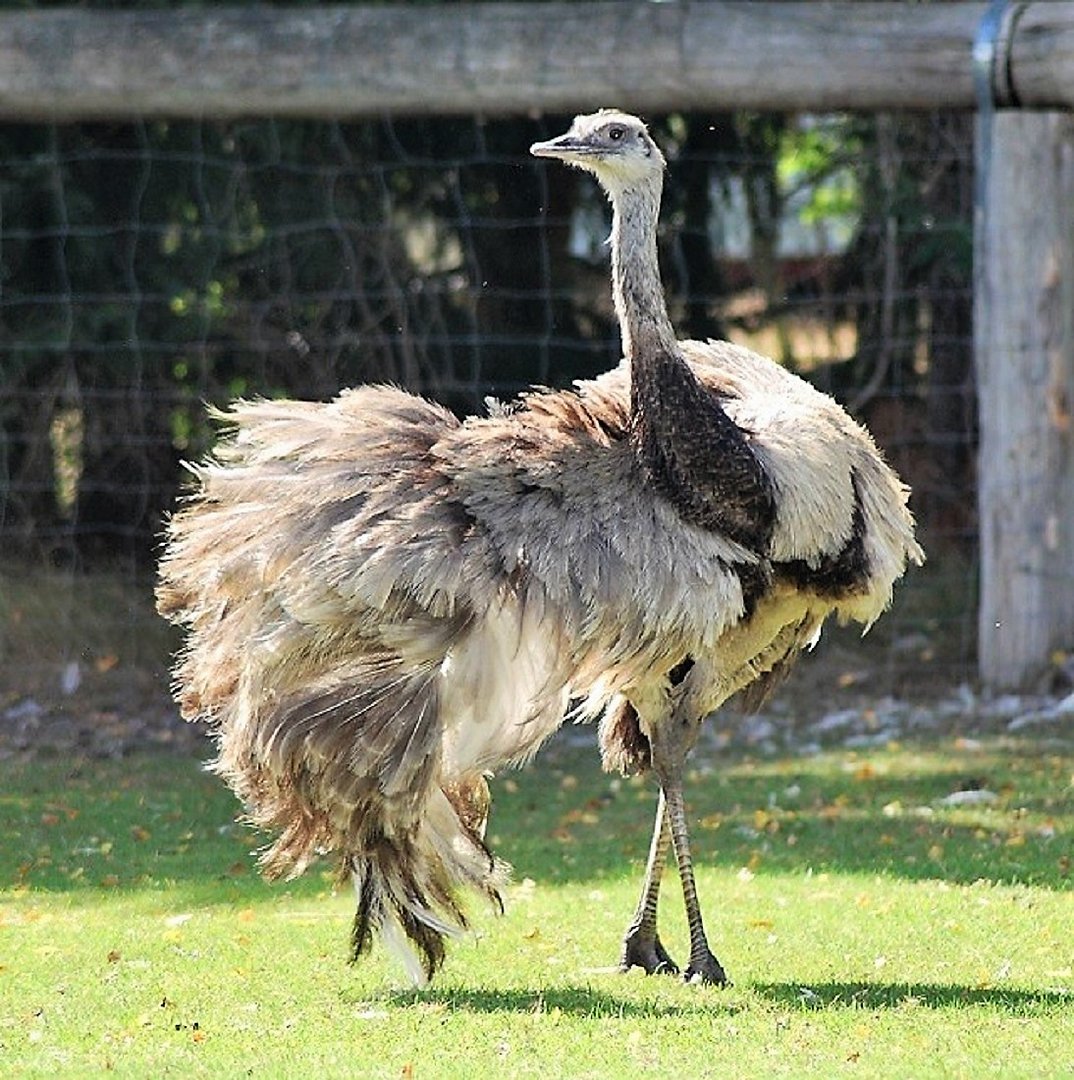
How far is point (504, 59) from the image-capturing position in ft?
34.3

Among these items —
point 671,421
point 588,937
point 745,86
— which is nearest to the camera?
point 671,421

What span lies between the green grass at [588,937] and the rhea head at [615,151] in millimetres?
2227

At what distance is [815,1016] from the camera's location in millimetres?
5836

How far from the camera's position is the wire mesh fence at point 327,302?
1173cm

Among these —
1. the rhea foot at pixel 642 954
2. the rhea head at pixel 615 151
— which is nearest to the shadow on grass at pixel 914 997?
the rhea foot at pixel 642 954

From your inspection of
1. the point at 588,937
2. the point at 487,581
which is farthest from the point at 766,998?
the point at 487,581

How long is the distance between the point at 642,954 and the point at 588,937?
1.25 feet

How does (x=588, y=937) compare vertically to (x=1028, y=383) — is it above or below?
below

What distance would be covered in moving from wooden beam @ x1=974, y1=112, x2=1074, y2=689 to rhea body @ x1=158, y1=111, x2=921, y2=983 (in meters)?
3.84

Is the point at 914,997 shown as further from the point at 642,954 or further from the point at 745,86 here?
the point at 745,86

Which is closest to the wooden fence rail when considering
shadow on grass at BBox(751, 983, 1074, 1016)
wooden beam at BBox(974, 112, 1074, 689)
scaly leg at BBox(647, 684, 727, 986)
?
wooden beam at BBox(974, 112, 1074, 689)

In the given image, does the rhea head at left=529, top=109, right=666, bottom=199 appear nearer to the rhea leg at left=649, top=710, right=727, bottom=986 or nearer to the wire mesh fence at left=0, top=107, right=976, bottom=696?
the rhea leg at left=649, top=710, right=727, bottom=986

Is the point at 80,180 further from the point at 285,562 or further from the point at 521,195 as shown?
the point at 285,562

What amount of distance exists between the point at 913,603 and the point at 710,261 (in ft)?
6.89
